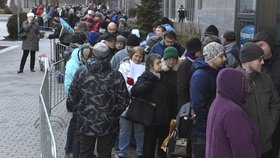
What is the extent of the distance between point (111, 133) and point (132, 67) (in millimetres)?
1398

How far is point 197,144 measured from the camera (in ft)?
17.6

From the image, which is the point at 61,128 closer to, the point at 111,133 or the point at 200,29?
the point at 111,133

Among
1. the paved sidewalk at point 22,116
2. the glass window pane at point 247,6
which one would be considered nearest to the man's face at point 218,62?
the glass window pane at point 247,6

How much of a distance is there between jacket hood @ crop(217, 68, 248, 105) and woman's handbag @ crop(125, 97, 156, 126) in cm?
258

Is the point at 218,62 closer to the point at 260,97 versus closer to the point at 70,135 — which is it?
the point at 260,97

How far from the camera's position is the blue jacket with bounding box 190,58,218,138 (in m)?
5.22

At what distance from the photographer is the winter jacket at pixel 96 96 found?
583 cm

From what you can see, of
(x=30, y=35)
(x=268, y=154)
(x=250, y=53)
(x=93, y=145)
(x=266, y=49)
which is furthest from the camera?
(x=30, y=35)

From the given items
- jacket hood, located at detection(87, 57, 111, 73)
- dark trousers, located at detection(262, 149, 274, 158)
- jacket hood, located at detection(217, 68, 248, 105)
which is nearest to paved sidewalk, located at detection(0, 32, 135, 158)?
jacket hood, located at detection(87, 57, 111, 73)

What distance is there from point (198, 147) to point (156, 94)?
56.6 inches

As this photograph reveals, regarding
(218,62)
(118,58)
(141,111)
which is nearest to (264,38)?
(218,62)

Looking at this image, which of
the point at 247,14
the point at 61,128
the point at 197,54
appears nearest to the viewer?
the point at 197,54

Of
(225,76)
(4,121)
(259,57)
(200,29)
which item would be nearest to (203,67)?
(259,57)

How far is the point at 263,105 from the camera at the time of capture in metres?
4.78
